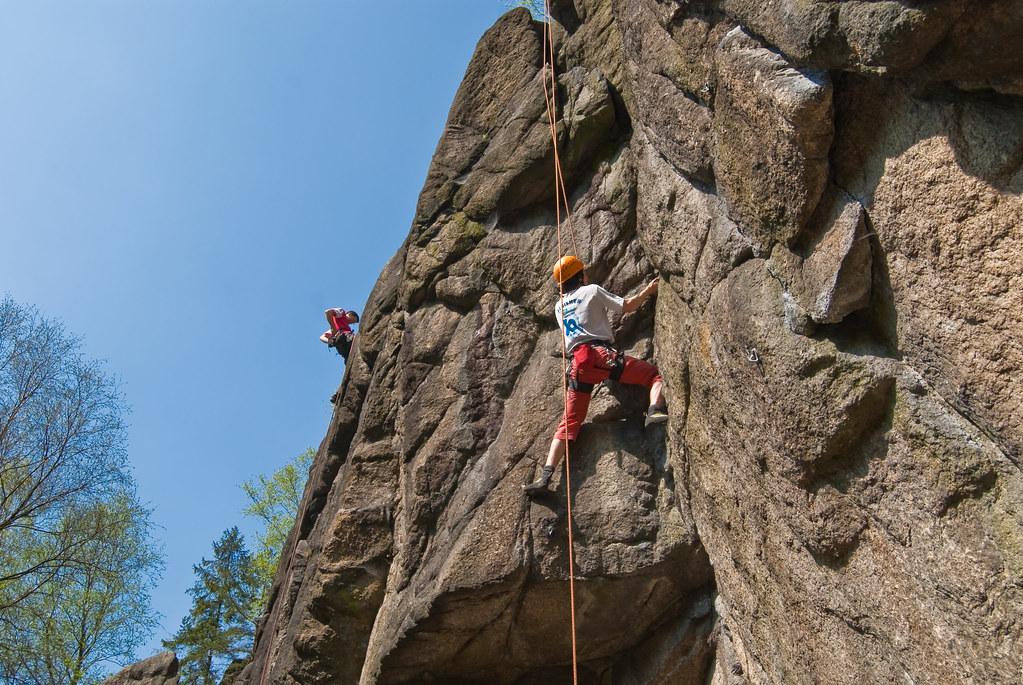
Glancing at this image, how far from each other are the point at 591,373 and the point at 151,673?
9.72 metres

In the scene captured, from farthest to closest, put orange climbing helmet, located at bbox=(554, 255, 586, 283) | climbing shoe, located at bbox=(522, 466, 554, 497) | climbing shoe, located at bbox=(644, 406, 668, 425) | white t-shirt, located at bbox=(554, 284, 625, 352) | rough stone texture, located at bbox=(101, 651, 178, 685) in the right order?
rough stone texture, located at bbox=(101, 651, 178, 685)
orange climbing helmet, located at bbox=(554, 255, 586, 283)
white t-shirt, located at bbox=(554, 284, 625, 352)
climbing shoe, located at bbox=(522, 466, 554, 497)
climbing shoe, located at bbox=(644, 406, 668, 425)

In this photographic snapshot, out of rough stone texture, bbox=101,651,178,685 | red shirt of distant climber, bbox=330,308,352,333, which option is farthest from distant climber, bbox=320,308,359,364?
rough stone texture, bbox=101,651,178,685

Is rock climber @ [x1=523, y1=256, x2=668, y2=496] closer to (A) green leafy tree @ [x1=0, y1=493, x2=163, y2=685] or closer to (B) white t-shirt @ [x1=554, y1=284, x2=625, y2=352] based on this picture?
(B) white t-shirt @ [x1=554, y1=284, x2=625, y2=352]

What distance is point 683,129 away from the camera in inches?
260

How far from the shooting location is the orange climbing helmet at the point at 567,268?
7926 mm

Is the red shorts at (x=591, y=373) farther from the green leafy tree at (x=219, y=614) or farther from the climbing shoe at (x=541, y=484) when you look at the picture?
the green leafy tree at (x=219, y=614)

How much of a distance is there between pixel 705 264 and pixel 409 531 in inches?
155

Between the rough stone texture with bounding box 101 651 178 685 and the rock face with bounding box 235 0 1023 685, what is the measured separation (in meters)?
3.28

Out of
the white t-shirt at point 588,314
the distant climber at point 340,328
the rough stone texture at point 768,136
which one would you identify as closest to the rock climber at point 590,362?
the white t-shirt at point 588,314

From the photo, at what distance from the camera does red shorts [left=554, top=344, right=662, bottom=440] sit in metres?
7.45

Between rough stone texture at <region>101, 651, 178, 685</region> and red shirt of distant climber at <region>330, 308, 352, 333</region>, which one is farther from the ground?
red shirt of distant climber at <region>330, 308, 352, 333</region>

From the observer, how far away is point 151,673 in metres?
13.5

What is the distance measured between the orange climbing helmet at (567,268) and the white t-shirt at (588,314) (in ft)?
0.67

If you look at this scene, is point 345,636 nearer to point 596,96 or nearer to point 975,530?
point 596,96
